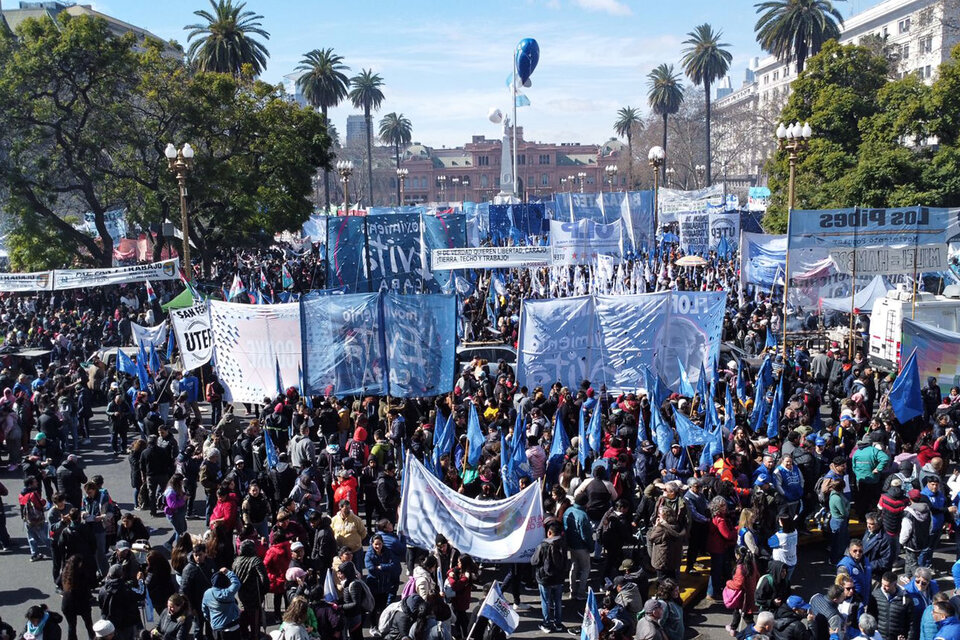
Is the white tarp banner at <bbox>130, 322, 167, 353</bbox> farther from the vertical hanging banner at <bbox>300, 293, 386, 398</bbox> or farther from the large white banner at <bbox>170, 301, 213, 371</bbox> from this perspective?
the vertical hanging banner at <bbox>300, 293, 386, 398</bbox>

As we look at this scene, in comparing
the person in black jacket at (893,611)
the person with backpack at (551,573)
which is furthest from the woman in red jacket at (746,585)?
the person with backpack at (551,573)

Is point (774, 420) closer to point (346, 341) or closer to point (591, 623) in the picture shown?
point (346, 341)

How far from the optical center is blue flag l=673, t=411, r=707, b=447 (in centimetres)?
1184

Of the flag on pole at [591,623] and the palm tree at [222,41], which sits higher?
the palm tree at [222,41]

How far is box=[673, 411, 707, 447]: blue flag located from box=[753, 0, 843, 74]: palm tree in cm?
5728

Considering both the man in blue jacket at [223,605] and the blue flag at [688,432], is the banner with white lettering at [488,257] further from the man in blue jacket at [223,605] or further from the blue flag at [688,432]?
the man in blue jacket at [223,605]

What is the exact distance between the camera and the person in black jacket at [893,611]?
26.2ft

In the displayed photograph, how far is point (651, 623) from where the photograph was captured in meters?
7.14

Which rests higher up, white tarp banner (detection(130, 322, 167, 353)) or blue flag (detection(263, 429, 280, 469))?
white tarp banner (detection(130, 322, 167, 353))

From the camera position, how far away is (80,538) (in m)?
9.58

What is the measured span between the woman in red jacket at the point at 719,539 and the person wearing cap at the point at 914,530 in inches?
68.6

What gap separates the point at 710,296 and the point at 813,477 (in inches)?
197

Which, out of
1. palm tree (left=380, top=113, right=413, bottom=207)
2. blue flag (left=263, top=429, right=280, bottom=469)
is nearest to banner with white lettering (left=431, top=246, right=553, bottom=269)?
blue flag (left=263, top=429, right=280, bottom=469)

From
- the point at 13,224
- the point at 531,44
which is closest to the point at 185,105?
the point at 13,224
